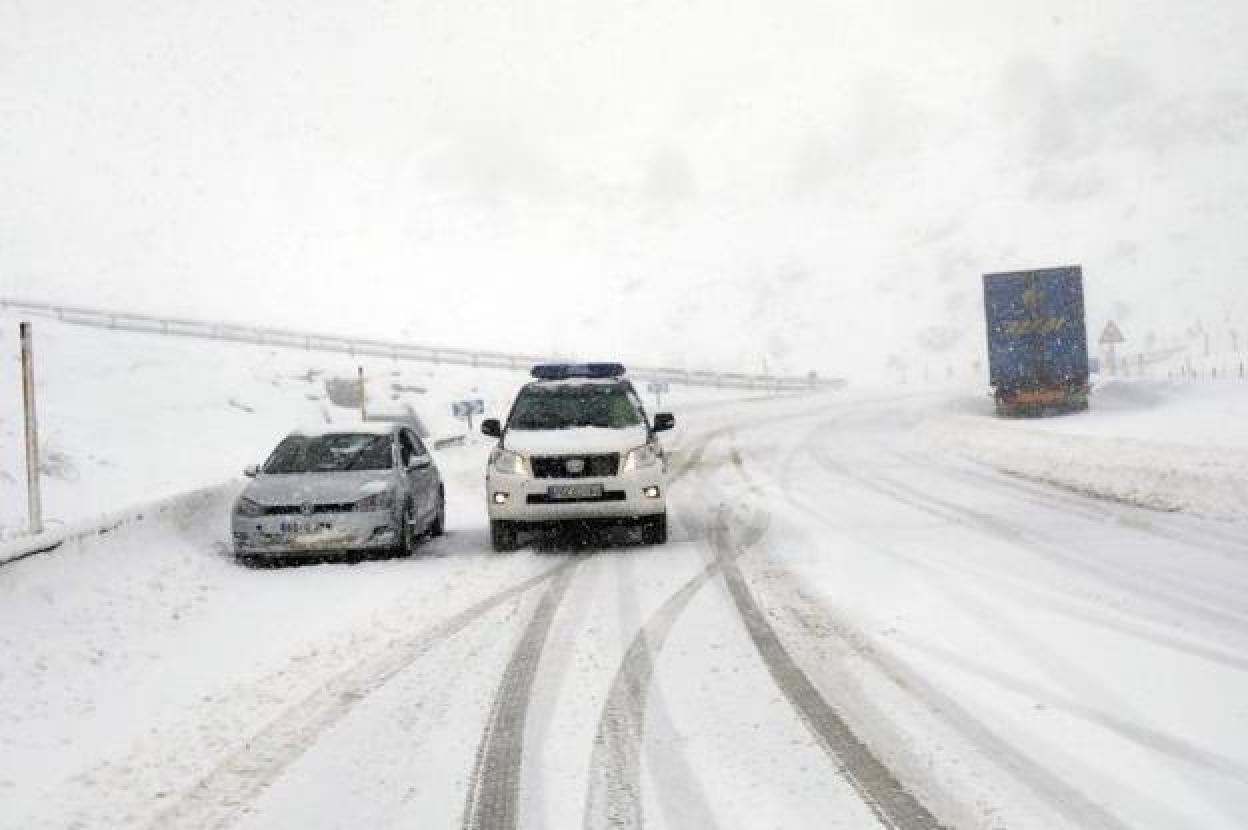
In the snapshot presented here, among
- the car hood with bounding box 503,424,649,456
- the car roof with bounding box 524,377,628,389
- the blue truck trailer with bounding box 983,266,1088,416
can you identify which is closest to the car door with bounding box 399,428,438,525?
the car hood with bounding box 503,424,649,456

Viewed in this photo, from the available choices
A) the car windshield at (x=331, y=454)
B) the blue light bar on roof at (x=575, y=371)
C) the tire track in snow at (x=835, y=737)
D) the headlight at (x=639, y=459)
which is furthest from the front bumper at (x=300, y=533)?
the tire track in snow at (x=835, y=737)

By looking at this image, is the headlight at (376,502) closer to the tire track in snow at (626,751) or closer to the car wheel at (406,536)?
the car wheel at (406,536)

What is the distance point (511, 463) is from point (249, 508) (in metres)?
2.63

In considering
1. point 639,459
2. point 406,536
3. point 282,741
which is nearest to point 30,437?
point 406,536

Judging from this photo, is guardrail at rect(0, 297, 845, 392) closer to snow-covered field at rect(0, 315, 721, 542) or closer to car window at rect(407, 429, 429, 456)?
snow-covered field at rect(0, 315, 721, 542)

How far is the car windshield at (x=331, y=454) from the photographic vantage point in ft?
36.3

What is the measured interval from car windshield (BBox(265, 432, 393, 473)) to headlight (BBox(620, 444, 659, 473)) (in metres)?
2.68

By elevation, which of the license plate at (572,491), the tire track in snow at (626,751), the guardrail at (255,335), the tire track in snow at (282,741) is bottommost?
the tire track in snow at (626,751)

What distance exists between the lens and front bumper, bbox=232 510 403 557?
32.2 ft

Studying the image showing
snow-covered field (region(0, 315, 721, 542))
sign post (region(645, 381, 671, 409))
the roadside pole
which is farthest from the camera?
sign post (region(645, 381, 671, 409))

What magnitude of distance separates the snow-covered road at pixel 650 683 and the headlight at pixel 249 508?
0.57m

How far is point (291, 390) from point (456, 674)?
89.3 feet

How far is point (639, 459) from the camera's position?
1048 cm

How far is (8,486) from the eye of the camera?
60.1 ft
